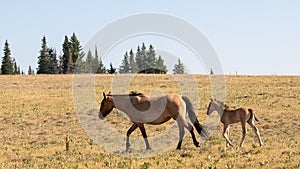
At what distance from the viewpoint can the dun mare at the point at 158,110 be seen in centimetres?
1688

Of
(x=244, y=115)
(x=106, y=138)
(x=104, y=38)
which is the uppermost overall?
(x=104, y=38)

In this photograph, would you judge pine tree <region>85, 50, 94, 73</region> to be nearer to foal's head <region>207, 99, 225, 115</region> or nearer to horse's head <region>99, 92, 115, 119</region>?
horse's head <region>99, 92, 115, 119</region>

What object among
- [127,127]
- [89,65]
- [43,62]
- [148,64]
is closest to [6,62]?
[43,62]

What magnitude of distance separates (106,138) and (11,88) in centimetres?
3360

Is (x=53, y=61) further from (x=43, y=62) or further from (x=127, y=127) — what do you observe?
(x=127, y=127)

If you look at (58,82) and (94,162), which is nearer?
(94,162)

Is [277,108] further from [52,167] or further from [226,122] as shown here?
[52,167]

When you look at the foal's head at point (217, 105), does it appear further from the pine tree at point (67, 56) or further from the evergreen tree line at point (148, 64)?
the pine tree at point (67, 56)

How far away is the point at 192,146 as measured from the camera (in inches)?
704

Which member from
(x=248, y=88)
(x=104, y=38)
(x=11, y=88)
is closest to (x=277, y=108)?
(x=248, y=88)

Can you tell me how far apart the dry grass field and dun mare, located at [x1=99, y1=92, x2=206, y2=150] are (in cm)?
98

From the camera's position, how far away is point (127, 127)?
28203mm

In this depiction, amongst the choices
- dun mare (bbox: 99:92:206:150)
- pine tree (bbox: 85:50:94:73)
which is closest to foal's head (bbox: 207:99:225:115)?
dun mare (bbox: 99:92:206:150)

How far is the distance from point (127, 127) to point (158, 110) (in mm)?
11243
